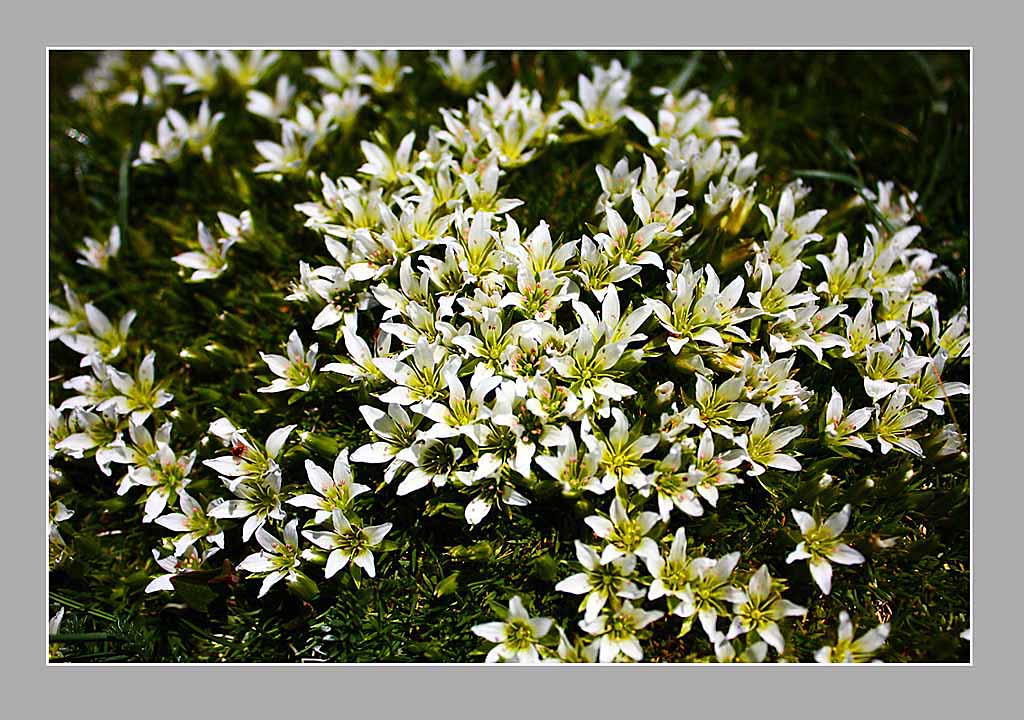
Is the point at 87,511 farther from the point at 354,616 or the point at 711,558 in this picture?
the point at 711,558

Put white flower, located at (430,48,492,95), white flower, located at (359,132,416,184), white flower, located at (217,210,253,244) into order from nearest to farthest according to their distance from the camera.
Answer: white flower, located at (359,132,416,184) < white flower, located at (217,210,253,244) < white flower, located at (430,48,492,95)

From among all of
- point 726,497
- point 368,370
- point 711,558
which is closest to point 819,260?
point 726,497

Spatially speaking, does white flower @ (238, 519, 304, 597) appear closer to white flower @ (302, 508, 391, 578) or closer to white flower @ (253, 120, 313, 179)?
white flower @ (302, 508, 391, 578)

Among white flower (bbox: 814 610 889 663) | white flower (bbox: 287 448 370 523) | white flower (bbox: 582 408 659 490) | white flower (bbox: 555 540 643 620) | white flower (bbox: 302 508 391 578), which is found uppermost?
white flower (bbox: 582 408 659 490)

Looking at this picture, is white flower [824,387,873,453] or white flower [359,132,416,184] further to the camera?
white flower [359,132,416,184]

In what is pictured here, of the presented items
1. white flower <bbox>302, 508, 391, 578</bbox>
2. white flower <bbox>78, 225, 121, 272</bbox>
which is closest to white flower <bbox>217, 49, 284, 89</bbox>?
white flower <bbox>78, 225, 121, 272</bbox>

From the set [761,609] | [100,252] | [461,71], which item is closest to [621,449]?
[761,609]

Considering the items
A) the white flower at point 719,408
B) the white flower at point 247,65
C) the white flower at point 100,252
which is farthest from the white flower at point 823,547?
the white flower at point 247,65

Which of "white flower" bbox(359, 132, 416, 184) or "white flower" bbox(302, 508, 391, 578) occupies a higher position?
"white flower" bbox(359, 132, 416, 184)
